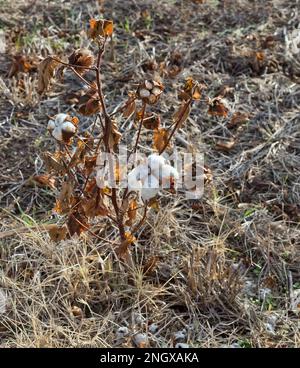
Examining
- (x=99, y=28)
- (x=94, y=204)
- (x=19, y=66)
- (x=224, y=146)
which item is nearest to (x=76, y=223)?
(x=94, y=204)

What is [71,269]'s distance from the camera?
2107mm

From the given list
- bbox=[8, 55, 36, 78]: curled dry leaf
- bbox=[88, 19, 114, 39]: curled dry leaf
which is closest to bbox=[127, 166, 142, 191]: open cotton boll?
bbox=[88, 19, 114, 39]: curled dry leaf

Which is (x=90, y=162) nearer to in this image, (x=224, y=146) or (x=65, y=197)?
(x=65, y=197)

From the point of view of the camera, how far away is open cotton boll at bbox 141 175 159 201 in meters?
1.69

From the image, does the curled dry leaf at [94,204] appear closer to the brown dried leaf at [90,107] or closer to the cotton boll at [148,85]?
the brown dried leaf at [90,107]

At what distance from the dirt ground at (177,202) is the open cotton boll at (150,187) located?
41 cm

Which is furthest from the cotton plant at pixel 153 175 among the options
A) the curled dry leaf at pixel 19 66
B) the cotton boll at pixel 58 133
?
the curled dry leaf at pixel 19 66

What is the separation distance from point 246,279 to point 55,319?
0.66 metres

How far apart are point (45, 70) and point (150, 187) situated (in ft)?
1.38

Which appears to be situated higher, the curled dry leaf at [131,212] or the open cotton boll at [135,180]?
the open cotton boll at [135,180]

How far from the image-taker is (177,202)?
7.72ft

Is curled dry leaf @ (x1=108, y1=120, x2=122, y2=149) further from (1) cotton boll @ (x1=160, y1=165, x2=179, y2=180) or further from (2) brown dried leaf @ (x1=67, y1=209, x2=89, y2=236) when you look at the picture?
(2) brown dried leaf @ (x1=67, y1=209, x2=89, y2=236)

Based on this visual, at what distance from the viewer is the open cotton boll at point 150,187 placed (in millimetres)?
1692
